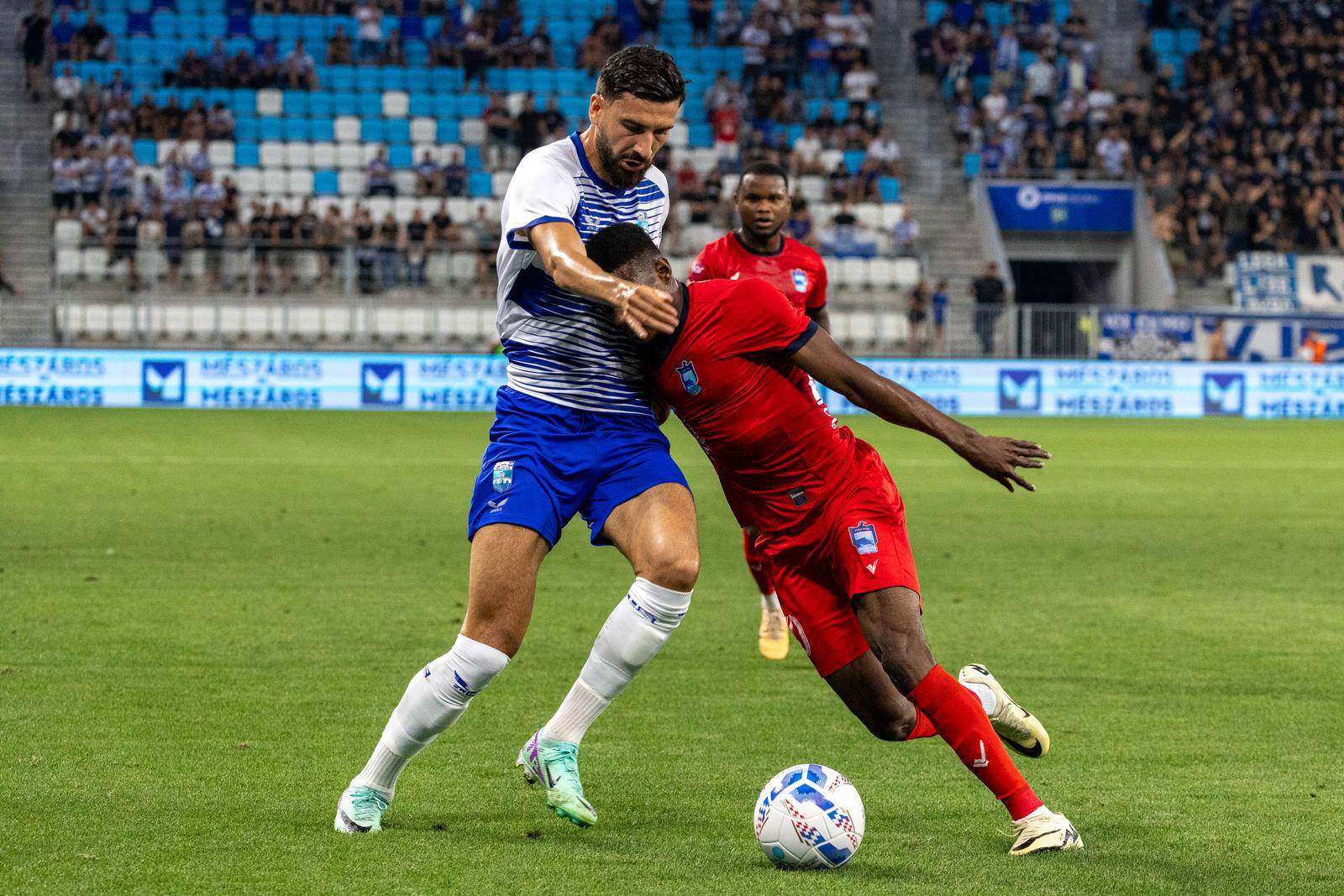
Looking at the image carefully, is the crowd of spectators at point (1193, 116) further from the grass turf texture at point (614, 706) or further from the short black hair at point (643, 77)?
the short black hair at point (643, 77)

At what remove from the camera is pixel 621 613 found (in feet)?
17.4

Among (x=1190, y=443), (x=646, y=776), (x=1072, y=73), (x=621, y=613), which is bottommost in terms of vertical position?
(x=1190, y=443)

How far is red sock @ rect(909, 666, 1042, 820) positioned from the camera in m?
4.99

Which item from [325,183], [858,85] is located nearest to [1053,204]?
[858,85]

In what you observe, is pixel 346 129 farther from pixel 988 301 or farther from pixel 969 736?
pixel 969 736

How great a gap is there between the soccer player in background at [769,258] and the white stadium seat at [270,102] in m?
26.0

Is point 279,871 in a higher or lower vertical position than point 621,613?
lower

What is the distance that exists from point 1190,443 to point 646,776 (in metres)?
18.5

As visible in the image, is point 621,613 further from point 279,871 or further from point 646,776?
A: point 279,871

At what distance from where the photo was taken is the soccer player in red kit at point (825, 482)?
4.98 meters

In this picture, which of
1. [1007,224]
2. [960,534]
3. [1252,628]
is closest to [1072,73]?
[1007,224]

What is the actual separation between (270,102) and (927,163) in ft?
44.6

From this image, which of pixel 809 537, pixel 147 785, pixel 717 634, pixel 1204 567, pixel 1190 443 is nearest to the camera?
pixel 809 537

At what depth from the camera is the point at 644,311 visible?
15.4 feet
